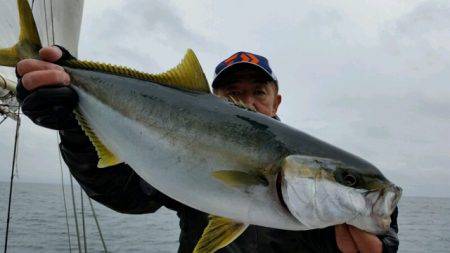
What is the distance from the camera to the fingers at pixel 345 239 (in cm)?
254

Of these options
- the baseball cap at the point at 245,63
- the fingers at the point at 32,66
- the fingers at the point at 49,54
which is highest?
the baseball cap at the point at 245,63

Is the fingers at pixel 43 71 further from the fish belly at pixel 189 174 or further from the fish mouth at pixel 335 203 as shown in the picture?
the fish mouth at pixel 335 203

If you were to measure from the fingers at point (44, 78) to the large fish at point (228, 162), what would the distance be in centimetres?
35

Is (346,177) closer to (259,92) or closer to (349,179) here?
(349,179)

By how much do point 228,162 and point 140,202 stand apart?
5.58 ft

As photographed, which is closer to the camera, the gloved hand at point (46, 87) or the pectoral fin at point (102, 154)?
the pectoral fin at point (102, 154)

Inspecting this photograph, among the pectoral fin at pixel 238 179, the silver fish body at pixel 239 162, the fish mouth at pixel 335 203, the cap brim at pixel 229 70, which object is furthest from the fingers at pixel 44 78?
the cap brim at pixel 229 70

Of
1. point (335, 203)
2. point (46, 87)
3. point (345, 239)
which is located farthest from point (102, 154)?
point (345, 239)

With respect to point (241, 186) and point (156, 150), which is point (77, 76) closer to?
point (156, 150)

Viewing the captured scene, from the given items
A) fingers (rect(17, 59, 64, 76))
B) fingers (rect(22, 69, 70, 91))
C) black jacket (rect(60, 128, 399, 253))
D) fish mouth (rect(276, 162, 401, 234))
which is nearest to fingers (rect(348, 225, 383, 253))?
fish mouth (rect(276, 162, 401, 234))

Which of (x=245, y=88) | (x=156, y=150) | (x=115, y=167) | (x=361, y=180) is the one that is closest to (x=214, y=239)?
(x=156, y=150)

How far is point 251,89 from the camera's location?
428 cm

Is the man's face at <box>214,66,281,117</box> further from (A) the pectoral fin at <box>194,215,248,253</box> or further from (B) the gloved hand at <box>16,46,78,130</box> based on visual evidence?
(A) the pectoral fin at <box>194,215,248,253</box>

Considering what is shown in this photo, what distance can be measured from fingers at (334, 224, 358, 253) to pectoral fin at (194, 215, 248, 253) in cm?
65
